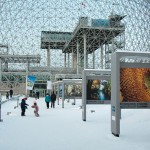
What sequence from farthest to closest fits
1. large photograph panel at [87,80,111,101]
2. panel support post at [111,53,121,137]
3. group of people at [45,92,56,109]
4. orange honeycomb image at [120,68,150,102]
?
group of people at [45,92,56,109] < large photograph panel at [87,80,111,101] < orange honeycomb image at [120,68,150,102] < panel support post at [111,53,121,137]

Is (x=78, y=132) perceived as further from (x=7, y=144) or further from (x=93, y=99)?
(x=93, y=99)

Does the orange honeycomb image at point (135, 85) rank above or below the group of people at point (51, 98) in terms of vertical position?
above

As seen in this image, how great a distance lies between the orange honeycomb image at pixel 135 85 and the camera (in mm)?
15831

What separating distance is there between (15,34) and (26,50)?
668 cm

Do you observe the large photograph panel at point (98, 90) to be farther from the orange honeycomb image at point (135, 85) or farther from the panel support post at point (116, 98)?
the panel support post at point (116, 98)

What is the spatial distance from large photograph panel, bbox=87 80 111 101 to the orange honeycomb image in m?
7.53

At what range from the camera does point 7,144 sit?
42.8 feet

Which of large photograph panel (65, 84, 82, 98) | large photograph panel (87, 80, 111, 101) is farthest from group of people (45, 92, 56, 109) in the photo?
large photograph panel (87, 80, 111, 101)

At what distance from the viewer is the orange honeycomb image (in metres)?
15.8

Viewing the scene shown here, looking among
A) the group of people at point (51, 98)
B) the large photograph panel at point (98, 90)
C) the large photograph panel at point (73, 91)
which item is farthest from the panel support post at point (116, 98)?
the large photograph panel at point (73, 91)

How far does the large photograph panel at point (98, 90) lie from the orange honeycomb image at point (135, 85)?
753 cm

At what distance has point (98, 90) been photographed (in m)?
23.9

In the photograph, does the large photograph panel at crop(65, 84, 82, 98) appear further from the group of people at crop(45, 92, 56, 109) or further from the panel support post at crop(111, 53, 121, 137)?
the panel support post at crop(111, 53, 121, 137)

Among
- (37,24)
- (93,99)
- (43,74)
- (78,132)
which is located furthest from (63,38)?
(78,132)
